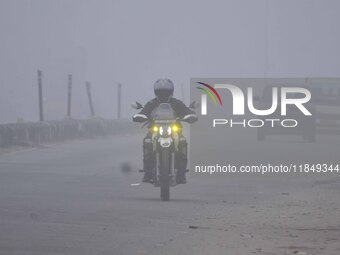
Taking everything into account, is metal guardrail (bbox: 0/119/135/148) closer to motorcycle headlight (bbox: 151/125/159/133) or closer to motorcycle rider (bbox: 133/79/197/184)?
motorcycle rider (bbox: 133/79/197/184)

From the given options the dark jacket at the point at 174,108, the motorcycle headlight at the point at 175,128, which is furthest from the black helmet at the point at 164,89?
the motorcycle headlight at the point at 175,128

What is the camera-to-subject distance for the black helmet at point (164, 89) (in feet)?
60.6

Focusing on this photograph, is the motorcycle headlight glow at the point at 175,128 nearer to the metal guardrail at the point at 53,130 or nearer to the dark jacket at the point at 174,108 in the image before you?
the dark jacket at the point at 174,108

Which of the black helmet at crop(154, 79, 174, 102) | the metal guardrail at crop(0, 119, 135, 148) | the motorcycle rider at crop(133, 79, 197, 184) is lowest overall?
the metal guardrail at crop(0, 119, 135, 148)

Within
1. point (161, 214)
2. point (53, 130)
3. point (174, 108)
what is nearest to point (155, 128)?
point (174, 108)

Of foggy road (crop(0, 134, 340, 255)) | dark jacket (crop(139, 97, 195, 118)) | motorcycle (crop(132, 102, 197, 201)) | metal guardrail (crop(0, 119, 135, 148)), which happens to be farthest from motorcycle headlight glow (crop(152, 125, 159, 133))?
metal guardrail (crop(0, 119, 135, 148))

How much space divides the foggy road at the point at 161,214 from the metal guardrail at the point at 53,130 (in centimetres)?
936

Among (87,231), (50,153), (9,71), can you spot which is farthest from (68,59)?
(87,231)

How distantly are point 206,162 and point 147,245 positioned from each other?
16.5 metres

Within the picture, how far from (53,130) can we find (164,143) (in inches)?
866

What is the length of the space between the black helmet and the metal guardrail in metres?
15.7

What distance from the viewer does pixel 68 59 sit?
13038 cm

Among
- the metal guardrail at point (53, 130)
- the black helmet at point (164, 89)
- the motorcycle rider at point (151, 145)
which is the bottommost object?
the metal guardrail at point (53, 130)

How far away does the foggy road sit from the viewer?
1274cm
